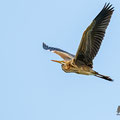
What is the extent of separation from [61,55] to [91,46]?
5.23 ft

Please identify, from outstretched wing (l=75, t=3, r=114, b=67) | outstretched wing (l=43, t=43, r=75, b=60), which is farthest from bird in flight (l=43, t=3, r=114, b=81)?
outstretched wing (l=43, t=43, r=75, b=60)

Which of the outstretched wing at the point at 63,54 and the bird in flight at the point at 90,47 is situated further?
the outstretched wing at the point at 63,54

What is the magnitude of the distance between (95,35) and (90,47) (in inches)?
15.4

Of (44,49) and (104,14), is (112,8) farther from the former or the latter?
(44,49)

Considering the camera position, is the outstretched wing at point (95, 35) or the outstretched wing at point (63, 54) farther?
the outstretched wing at point (63, 54)

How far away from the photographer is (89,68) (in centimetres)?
1950

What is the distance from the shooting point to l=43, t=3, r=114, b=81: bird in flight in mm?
18969

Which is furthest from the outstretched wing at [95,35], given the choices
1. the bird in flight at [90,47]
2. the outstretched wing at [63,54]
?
the outstretched wing at [63,54]

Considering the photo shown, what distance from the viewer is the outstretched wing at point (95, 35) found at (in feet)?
62.1

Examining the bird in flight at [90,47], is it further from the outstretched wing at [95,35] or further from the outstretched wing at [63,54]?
the outstretched wing at [63,54]

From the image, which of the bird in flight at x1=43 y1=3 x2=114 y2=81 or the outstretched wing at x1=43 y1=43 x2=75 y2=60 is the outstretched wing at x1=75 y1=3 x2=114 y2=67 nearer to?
the bird in flight at x1=43 y1=3 x2=114 y2=81

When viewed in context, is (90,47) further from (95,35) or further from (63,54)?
(63,54)

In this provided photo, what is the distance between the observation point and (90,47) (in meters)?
19.2

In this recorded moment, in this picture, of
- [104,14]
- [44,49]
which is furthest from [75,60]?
[44,49]
